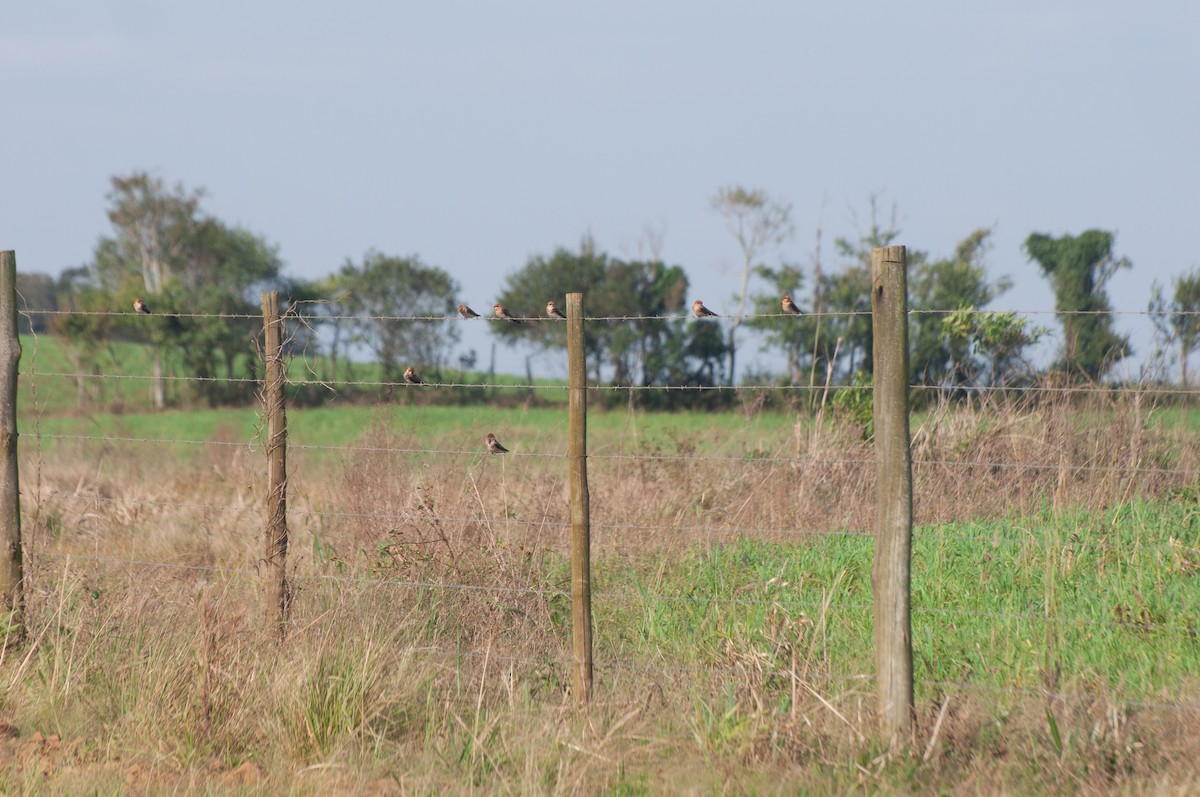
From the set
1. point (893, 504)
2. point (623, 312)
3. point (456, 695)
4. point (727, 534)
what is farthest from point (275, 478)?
point (623, 312)

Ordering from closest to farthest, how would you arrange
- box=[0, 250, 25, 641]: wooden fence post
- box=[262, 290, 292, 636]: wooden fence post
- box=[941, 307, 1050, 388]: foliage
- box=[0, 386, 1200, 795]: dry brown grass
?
box=[0, 386, 1200, 795]: dry brown grass, box=[262, 290, 292, 636]: wooden fence post, box=[0, 250, 25, 641]: wooden fence post, box=[941, 307, 1050, 388]: foliage

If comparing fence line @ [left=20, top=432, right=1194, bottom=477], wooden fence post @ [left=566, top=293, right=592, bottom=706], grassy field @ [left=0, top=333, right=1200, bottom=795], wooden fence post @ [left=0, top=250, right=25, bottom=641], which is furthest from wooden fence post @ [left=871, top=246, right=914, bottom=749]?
wooden fence post @ [left=0, top=250, right=25, bottom=641]

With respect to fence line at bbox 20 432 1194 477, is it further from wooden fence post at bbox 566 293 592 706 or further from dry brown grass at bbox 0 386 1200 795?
wooden fence post at bbox 566 293 592 706

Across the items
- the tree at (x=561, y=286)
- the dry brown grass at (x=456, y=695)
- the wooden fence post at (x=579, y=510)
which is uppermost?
the tree at (x=561, y=286)

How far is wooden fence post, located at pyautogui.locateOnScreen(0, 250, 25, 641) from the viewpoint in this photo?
587 cm

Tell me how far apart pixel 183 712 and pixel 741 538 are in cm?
416

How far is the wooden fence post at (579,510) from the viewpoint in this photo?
470 cm

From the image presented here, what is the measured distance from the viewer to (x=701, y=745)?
4.09m

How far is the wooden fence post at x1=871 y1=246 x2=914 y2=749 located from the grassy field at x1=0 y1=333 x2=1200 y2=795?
0.13m

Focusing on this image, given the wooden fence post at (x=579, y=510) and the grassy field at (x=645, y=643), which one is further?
the wooden fence post at (x=579, y=510)

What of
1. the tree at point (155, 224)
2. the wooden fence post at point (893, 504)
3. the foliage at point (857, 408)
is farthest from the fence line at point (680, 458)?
the tree at point (155, 224)

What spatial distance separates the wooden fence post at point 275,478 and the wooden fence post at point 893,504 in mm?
2819

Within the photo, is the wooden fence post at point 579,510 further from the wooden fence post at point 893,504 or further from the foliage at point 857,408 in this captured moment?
the foliage at point 857,408

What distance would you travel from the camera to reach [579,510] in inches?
186
